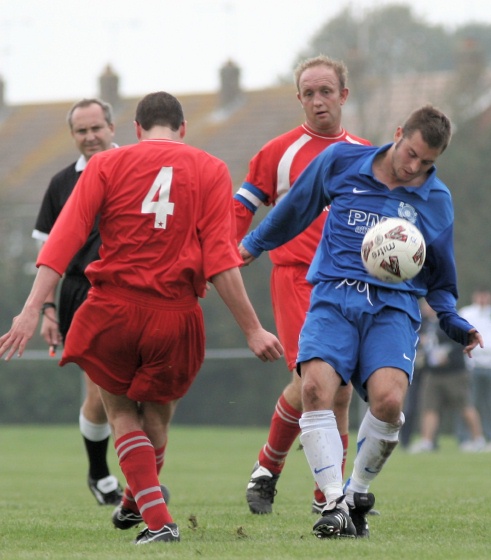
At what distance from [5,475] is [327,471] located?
8.48 m

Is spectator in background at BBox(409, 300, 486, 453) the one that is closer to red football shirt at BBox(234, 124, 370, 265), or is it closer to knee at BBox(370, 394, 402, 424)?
red football shirt at BBox(234, 124, 370, 265)

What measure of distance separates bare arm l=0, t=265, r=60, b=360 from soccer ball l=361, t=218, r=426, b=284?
4.97 ft

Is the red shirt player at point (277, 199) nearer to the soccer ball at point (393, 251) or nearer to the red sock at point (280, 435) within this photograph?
the red sock at point (280, 435)

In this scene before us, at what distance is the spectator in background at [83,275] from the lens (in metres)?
8.60

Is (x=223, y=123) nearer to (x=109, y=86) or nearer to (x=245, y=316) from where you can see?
(x=109, y=86)

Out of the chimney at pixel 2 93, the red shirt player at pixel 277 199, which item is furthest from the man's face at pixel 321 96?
the chimney at pixel 2 93

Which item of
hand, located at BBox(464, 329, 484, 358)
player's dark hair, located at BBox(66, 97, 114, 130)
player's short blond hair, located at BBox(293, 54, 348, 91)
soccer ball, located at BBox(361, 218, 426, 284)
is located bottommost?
hand, located at BBox(464, 329, 484, 358)

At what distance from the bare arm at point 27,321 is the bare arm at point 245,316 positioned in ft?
2.63

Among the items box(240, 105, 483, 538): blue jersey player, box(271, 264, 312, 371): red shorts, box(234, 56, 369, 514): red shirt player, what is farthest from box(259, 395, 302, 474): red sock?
box(240, 105, 483, 538): blue jersey player

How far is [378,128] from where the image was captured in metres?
35.7

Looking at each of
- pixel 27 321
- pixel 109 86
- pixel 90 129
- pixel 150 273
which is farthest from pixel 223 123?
pixel 27 321

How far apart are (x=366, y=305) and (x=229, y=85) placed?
37.0m

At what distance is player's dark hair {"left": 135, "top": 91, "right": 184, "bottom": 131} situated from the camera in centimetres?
646

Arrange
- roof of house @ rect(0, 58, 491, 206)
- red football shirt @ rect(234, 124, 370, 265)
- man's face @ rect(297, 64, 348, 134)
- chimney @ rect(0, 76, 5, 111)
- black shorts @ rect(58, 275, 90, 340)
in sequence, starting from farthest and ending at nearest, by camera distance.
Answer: chimney @ rect(0, 76, 5, 111)
roof of house @ rect(0, 58, 491, 206)
black shorts @ rect(58, 275, 90, 340)
red football shirt @ rect(234, 124, 370, 265)
man's face @ rect(297, 64, 348, 134)
